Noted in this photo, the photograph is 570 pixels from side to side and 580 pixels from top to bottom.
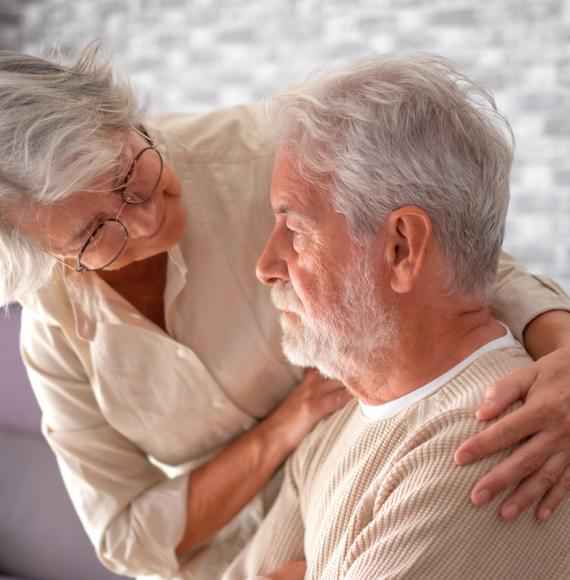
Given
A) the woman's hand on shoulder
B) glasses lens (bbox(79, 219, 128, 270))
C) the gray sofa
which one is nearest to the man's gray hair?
the woman's hand on shoulder

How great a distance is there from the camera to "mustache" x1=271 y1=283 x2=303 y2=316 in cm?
149

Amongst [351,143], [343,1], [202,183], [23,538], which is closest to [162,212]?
[202,183]

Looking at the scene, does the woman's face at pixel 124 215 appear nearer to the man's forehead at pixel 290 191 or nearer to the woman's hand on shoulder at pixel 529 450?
the man's forehead at pixel 290 191

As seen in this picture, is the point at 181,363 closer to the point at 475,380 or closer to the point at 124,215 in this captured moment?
the point at 124,215

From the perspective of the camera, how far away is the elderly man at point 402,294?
4.06ft

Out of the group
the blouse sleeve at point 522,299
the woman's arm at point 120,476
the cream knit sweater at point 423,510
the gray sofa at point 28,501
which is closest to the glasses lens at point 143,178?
the woman's arm at point 120,476

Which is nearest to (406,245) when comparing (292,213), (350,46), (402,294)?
(402,294)

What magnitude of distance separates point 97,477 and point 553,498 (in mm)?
983

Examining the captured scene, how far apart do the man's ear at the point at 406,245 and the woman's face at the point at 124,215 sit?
1.46ft

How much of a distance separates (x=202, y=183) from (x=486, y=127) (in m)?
0.65

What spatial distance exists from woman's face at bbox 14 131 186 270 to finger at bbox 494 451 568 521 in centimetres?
76

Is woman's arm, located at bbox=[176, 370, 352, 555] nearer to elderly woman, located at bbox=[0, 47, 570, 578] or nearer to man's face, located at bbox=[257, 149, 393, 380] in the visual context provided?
elderly woman, located at bbox=[0, 47, 570, 578]

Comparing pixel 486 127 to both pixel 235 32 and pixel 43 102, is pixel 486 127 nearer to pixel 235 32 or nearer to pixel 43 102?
pixel 43 102

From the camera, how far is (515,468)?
122 centimetres
